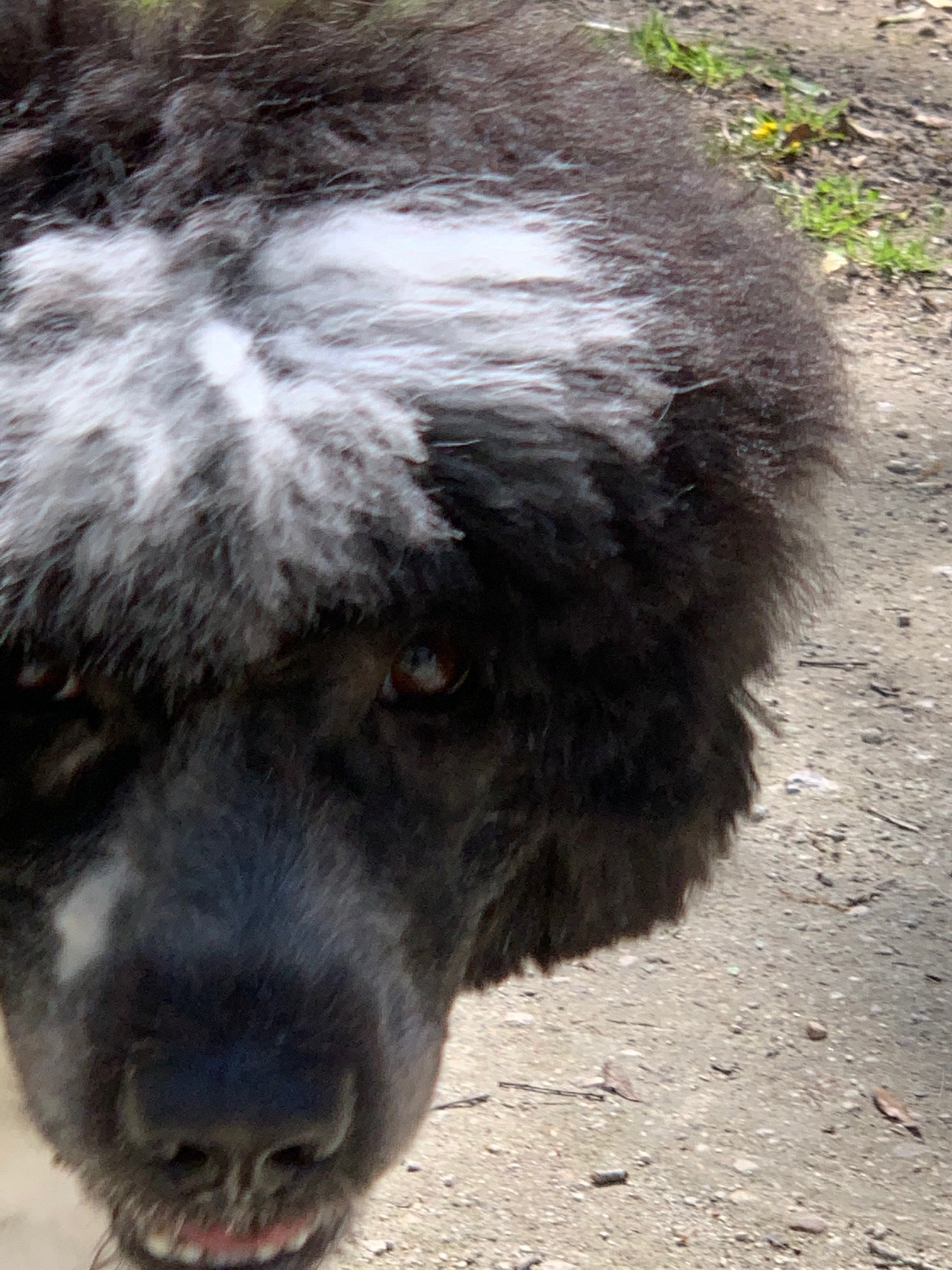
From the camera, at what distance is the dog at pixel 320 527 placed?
1109mm

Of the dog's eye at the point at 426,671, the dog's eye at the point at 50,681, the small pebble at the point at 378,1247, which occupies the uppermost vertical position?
the dog's eye at the point at 50,681

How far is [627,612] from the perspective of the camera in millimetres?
1327

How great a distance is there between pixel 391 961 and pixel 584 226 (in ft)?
2.09

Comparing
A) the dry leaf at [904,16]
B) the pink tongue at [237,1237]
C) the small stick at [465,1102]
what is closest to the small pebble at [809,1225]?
the small stick at [465,1102]

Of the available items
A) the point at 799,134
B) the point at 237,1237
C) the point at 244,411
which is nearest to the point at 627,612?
the point at 244,411

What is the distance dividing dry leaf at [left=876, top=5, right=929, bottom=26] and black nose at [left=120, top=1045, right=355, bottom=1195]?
3.88 m

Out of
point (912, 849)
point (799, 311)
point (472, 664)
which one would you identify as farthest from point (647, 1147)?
point (799, 311)

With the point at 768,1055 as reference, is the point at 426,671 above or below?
above

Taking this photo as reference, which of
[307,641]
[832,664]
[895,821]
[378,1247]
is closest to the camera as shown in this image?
[307,641]

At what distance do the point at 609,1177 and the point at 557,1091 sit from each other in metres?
0.15

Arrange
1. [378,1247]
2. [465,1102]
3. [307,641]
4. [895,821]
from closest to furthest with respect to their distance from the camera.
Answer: [307,641]
[378,1247]
[465,1102]
[895,821]

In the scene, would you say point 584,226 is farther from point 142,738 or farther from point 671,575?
point 142,738

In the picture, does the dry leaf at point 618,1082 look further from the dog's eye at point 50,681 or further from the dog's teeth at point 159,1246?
the dog's eye at point 50,681

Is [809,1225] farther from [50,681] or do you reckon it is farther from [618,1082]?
[50,681]
